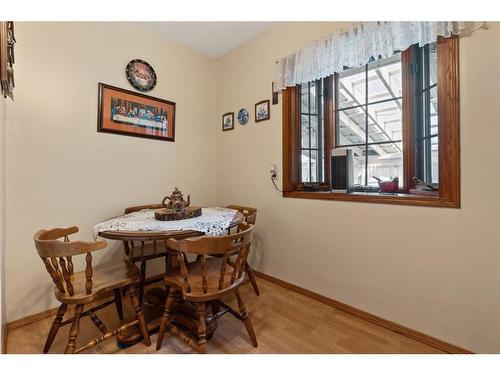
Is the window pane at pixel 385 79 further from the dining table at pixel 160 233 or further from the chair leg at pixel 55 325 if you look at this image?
the chair leg at pixel 55 325

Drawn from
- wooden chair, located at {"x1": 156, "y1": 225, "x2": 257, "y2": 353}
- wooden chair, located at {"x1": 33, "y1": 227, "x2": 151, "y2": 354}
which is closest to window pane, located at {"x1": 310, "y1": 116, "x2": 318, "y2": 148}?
wooden chair, located at {"x1": 156, "y1": 225, "x2": 257, "y2": 353}

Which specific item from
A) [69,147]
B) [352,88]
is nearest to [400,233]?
[352,88]

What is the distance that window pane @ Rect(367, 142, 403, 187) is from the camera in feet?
5.88

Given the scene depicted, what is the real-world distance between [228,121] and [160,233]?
5.87 ft

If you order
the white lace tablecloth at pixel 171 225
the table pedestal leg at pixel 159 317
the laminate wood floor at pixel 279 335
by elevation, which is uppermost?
the white lace tablecloth at pixel 171 225

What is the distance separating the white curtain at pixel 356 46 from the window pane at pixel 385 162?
673 millimetres

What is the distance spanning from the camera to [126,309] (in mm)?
1831

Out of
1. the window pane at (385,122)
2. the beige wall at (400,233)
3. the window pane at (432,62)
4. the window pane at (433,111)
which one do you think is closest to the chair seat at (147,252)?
the beige wall at (400,233)

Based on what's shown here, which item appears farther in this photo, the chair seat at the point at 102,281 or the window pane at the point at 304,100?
the window pane at the point at 304,100

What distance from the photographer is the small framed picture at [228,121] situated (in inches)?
106

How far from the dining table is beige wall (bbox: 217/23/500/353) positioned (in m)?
0.79

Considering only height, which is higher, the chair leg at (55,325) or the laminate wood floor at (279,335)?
the chair leg at (55,325)
